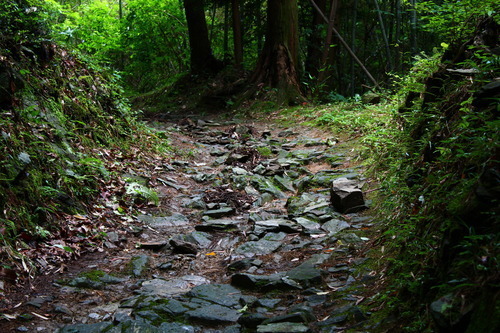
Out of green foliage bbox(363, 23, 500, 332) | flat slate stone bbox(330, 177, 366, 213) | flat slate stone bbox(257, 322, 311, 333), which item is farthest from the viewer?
flat slate stone bbox(330, 177, 366, 213)

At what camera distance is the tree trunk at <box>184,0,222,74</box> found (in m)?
13.3

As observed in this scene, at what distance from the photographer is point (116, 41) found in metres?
17.5

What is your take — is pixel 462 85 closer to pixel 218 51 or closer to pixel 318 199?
pixel 318 199

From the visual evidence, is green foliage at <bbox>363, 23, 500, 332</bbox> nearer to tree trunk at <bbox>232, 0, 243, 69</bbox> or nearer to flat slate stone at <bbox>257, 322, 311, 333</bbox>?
flat slate stone at <bbox>257, 322, 311, 333</bbox>

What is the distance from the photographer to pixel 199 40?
44.9 feet

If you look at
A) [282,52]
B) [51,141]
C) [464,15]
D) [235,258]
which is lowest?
[235,258]

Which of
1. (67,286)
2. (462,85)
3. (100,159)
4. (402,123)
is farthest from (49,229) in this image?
(402,123)

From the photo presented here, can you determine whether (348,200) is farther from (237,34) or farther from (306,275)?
(237,34)

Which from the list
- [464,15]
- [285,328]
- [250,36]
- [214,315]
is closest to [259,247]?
[214,315]

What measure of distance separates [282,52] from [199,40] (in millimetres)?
3640

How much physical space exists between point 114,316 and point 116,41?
1695 centimetres

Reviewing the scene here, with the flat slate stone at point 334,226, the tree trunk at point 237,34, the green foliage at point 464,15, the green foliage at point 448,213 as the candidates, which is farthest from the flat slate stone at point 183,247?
the tree trunk at point 237,34

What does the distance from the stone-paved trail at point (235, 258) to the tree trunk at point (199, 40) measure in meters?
7.92

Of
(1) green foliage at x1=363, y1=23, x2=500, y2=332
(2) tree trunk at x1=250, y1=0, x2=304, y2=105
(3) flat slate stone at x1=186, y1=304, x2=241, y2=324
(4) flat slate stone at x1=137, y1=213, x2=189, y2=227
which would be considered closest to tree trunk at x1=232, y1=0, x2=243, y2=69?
(2) tree trunk at x1=250, y1=0, x2=304, y2=105
